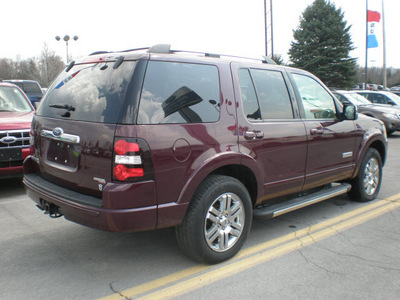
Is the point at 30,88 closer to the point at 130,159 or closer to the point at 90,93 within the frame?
the point at 90,93

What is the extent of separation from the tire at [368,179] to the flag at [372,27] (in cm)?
2344

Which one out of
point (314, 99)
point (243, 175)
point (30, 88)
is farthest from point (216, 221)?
point (30, 88)

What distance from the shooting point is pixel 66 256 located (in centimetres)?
351

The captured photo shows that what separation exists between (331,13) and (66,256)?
3778 centimetres

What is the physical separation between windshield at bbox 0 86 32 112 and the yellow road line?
5158 millimetres

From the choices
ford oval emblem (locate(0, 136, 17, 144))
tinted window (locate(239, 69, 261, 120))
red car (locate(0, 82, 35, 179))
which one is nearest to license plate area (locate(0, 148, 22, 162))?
red car (locate(0, 82, 35, 179))

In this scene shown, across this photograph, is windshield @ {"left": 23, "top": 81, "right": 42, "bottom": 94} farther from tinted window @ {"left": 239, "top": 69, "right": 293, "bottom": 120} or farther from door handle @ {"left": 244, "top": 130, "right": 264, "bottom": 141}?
door handle @ {"left": 244, "top": 130, "right": 264, "bottom": 141}

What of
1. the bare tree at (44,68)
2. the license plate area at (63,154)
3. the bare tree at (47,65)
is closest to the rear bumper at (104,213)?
the license plate area at (63,154)

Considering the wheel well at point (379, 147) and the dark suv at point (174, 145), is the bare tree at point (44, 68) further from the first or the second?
the dark suv at point (174, 145)

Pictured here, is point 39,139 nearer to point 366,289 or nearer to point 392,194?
point 366,289

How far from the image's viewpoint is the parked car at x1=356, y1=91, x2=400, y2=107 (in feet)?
50.5

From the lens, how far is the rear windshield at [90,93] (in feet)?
9.62

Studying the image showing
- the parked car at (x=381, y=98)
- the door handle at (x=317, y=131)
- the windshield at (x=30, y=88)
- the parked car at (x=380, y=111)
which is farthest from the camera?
the windshield at (x=30, y=88)

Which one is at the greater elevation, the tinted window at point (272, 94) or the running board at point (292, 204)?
the tinted window at point (272, 94)
